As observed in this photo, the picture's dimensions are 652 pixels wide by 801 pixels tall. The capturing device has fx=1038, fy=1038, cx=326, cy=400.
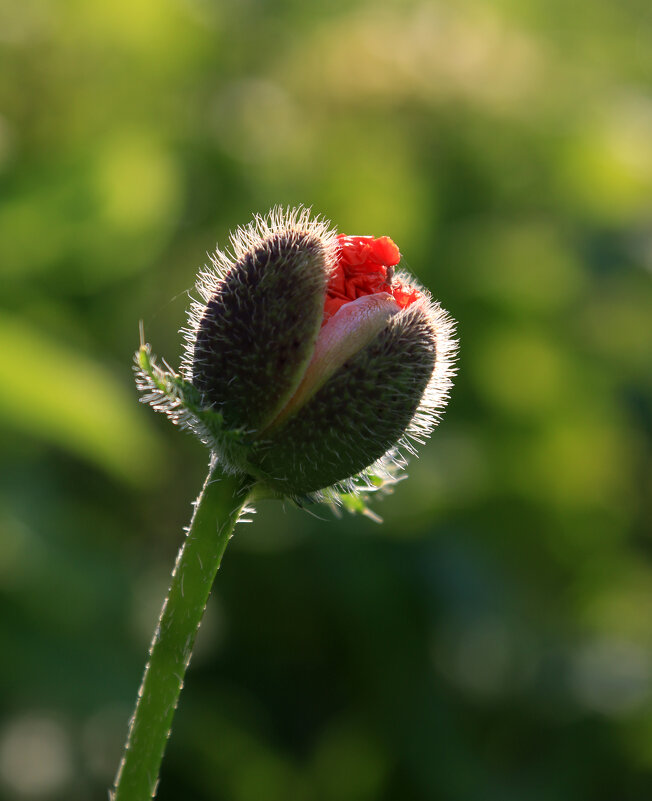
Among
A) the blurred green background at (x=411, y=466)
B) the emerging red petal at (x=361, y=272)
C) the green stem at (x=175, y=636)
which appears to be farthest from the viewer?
the blurred green background at (x=411, y=466)

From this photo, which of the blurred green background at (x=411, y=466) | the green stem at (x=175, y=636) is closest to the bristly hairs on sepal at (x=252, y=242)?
the green stem at (x=175, y=636)

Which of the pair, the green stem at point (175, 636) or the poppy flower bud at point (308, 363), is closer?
the green stem at point (175, 636)

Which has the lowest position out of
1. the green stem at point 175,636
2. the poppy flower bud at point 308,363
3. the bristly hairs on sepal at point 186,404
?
the green stem at point 175,636

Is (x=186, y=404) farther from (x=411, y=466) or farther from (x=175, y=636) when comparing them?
(x=411, y=466)

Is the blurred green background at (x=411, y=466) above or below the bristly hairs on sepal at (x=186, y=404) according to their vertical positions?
above

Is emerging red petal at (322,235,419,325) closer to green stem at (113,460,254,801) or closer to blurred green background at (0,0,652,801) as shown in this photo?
green stem at (113,460,254,801)

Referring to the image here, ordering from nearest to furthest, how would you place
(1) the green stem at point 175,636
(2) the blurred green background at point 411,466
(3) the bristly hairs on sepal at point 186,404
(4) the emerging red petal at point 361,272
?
(1) the green stem at point 175,636 < (3) the bristly hairs on sepal at point 186,404 < (4) the emerging red petal at point 361,272 < (2) the blurred green background at point 411,466

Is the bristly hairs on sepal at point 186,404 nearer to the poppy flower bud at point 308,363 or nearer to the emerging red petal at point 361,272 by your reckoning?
the poppy flower bud at point 308,363
